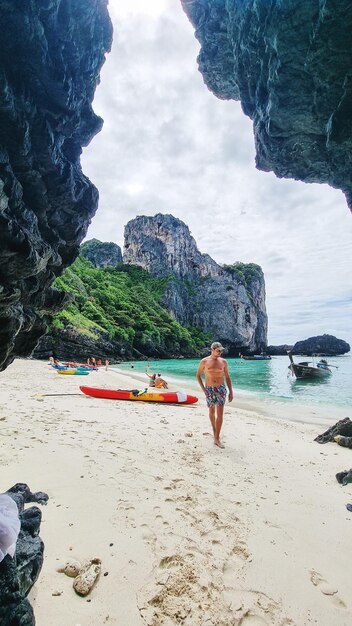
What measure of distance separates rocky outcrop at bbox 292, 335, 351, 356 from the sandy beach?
111629mm

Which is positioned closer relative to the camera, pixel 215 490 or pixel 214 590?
pixel 214 590

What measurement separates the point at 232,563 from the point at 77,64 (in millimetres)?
8976

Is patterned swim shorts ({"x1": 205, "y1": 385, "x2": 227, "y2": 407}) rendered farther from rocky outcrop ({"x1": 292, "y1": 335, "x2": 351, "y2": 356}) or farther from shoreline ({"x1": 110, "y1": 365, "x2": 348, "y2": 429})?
rocky outcrop ({"x1": 292, "y1": 335, "x2": 351, "y2": 356})

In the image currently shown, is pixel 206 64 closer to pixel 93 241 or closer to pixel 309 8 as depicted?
pixel 309 8


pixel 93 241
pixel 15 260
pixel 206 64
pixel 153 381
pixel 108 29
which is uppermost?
pixel 93 241

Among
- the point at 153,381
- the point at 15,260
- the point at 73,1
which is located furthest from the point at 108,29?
the point at 153,381

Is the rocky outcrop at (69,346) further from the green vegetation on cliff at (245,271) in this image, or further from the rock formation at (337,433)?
the green vegetation on cliff at (245,271)

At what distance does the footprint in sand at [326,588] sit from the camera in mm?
2362

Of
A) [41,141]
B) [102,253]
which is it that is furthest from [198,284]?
[41,141]

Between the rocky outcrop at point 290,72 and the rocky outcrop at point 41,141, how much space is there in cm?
398

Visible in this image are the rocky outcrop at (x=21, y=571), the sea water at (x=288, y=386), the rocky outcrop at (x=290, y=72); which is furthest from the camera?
the sea water at (x=288, y=386)

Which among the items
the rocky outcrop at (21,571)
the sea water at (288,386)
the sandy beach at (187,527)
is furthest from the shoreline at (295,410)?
the rocky outcrop at (21,571)

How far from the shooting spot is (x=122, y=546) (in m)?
2.84

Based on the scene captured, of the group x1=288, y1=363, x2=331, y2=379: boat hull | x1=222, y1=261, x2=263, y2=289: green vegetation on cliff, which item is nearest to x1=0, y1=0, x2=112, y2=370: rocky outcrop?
x1=288, y1=363, x2=331, y2=379: boat hull
